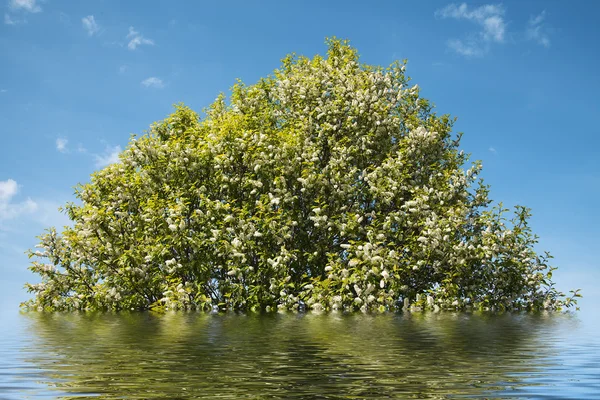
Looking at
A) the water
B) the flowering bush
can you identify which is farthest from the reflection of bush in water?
the flowering bush

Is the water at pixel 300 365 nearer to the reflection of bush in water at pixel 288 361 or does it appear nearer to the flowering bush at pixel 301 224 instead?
the reflection of bush in water at pixel 288 361

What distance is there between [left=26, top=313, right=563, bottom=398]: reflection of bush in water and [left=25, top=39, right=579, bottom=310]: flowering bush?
33.2ft

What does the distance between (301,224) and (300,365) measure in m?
18.6

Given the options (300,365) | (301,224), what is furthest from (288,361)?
(301,224)

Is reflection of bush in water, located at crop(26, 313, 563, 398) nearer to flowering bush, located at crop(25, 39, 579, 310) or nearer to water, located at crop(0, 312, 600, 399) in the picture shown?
water, located at crop(0, 312, 600, 399)

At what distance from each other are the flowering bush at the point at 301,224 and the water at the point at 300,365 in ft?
35.0

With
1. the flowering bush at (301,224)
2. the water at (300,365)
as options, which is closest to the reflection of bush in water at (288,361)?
the water at (300,365)

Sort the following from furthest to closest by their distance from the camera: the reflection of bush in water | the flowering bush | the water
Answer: the flowering bush → the reflection of bush in water → the water

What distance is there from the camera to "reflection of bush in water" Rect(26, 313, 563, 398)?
21.4 feet

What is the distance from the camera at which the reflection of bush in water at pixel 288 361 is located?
6.51 metres

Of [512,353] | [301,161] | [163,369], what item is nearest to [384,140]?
[301,161]

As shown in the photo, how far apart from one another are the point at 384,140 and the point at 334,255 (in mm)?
7431

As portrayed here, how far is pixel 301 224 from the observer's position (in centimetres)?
2695

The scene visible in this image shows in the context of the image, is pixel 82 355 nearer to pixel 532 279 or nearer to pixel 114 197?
pixel 114 197
